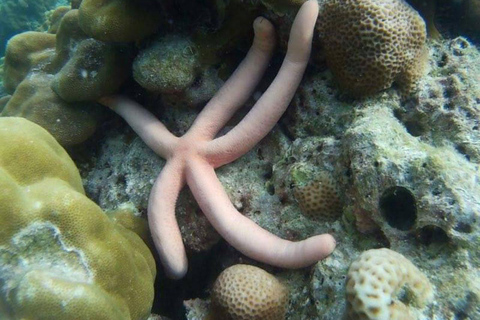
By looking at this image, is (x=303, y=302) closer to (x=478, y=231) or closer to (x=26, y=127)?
(x=478, y=231)

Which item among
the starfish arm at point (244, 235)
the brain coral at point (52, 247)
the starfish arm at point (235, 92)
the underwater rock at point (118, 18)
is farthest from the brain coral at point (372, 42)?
the brain coral at point (52, 247)

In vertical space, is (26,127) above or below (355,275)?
below

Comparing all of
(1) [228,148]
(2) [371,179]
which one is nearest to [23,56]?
(1) [228,148]

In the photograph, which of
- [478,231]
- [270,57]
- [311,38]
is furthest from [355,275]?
[270,57]

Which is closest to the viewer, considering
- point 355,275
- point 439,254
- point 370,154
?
point 355,275

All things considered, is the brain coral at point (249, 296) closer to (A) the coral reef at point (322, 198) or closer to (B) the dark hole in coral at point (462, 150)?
(A) the coral reef at point (322, 198)

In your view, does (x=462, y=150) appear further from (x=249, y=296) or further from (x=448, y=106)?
(x=249, y=296)
